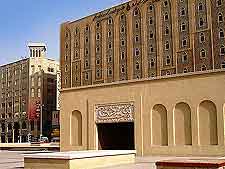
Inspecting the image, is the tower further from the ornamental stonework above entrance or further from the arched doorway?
the ornamental stonework above entrance

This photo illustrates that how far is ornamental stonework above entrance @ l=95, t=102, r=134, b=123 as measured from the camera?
31.7 meters

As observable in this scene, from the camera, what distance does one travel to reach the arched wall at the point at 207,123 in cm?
2709

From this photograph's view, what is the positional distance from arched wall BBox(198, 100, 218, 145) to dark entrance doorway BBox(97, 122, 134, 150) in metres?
7.35

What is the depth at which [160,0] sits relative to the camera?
61031 millimetres

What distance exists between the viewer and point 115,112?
108ft

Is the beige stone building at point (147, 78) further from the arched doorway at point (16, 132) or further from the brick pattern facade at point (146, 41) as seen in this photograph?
the arched doorway at point (16, 132)

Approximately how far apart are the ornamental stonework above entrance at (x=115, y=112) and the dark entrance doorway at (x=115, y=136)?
3.69 ft

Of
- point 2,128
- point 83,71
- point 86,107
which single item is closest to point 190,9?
point 83,71

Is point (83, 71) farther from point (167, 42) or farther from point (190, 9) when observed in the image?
point (190, 9)

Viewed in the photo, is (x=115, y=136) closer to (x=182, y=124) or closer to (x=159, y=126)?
(x=159, y=126)

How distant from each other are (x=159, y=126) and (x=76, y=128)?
9104 millimetres

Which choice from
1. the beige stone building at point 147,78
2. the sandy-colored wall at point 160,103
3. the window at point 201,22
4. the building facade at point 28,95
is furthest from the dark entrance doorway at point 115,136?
the building facade at point 28,95

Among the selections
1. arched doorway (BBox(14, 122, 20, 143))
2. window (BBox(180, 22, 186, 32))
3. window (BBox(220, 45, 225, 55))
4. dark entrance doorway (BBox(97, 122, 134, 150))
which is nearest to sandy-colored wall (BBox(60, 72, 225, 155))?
dark entrance doorway (BBox(97, 122, 134, 150))

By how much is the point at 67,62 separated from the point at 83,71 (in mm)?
4489
